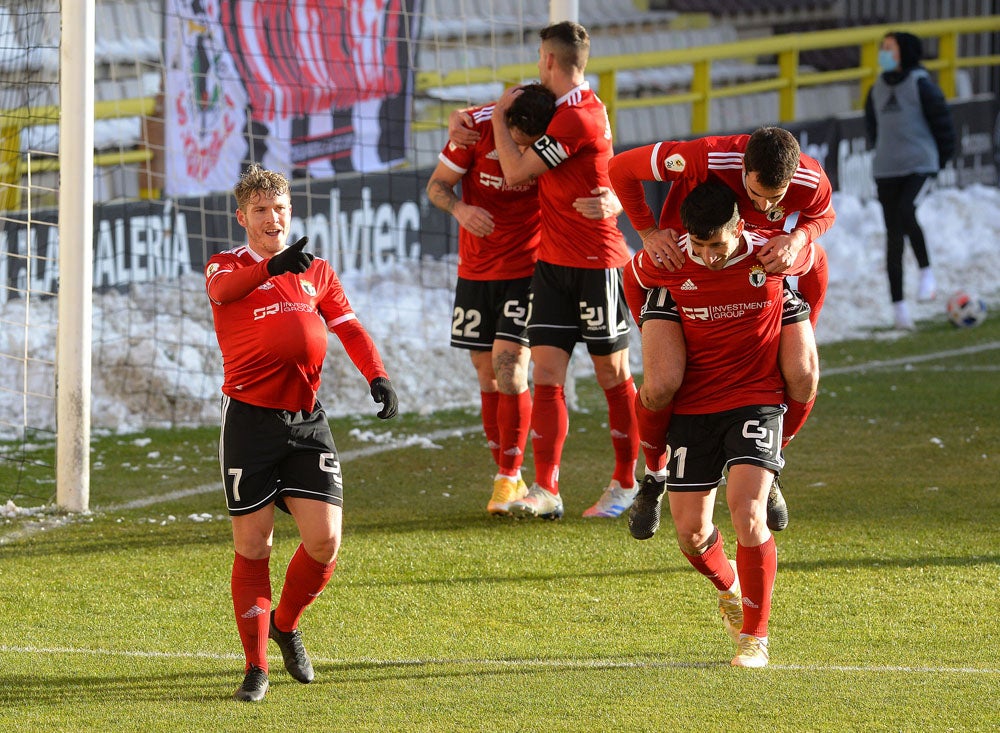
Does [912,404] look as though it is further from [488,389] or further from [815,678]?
[815,678]

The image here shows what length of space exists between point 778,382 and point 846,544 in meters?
1.65

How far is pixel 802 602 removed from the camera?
5418 mm

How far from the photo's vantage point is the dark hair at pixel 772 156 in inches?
177

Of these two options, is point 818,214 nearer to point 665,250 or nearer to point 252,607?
point 665,250

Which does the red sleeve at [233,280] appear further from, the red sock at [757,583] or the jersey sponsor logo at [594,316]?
the jersey sponsor logo at [594,316]

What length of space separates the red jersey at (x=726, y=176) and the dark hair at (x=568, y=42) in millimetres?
1420

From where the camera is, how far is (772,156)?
4504mm

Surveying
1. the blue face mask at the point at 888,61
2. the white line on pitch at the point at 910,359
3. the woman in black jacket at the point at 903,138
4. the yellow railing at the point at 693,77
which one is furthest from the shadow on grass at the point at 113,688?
the blue face mask at the point at 888,61

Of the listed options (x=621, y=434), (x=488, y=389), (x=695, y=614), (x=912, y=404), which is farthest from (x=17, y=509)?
(x=912, y=404)

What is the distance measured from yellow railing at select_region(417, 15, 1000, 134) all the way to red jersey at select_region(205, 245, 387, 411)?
23.9ft

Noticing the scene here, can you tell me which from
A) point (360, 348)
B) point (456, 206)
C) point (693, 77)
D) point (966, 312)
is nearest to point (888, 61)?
point (966, 312)

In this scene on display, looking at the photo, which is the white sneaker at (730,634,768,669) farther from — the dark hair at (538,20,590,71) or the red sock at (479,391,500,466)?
the dark hair at (538,20,590,71)

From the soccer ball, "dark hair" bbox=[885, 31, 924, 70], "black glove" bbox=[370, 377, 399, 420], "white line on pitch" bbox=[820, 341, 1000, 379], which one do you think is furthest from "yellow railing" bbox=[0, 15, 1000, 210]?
"black glove" bbox=[370, 377, 399, 420]

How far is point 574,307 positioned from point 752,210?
6.10 ft
